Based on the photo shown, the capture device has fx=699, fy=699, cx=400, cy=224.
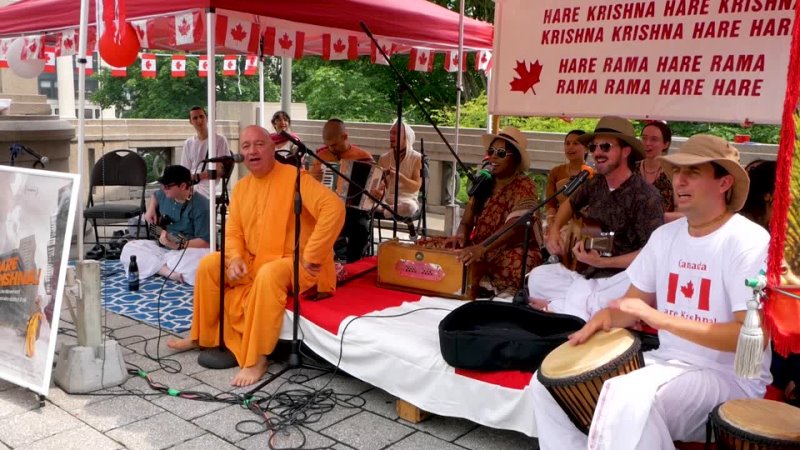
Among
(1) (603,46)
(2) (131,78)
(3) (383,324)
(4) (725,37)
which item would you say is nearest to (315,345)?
(3) (383,324)

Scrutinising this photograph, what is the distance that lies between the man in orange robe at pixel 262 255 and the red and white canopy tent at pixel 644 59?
1971 mm

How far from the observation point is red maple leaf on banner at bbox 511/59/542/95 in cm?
534

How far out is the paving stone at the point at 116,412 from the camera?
139 inches

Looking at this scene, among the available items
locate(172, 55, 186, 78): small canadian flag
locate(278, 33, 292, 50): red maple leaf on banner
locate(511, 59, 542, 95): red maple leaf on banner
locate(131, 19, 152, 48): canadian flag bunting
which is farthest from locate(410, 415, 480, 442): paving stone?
locate(172, 55, 186, 78): small canadian flag

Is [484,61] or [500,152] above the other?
[484,61]

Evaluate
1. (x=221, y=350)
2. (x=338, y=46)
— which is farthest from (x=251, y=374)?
(x=338, y=46)

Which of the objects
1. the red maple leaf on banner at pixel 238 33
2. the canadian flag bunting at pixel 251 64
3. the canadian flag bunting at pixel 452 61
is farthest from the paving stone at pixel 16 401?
the canadian flag bunting at pixel 251 64

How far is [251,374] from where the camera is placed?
13.5 feet

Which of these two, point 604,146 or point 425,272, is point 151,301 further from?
point 604,146

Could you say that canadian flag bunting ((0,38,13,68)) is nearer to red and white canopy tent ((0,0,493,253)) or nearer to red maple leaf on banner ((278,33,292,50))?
red and white canopy tent ((0,0,493,253))

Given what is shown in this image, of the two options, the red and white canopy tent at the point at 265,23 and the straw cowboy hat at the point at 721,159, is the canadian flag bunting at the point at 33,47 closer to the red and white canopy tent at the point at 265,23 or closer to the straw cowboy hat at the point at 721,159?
the red and white canopy tent at the point at 265,23

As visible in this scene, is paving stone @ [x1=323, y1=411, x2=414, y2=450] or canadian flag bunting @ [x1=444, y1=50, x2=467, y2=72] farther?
canadian flag bunting @ [x1=444, y1=50, x2=467, y2=72]

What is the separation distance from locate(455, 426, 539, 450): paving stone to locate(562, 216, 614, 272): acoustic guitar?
1.14 m

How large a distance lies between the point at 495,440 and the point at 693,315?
124 centimetres
